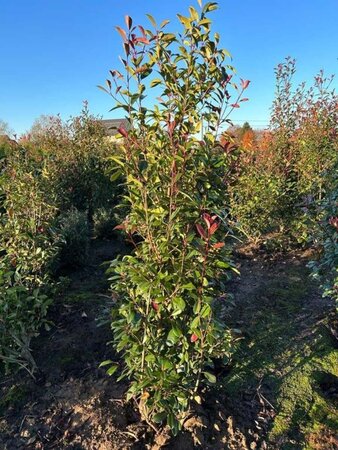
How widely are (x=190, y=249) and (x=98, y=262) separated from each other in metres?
4.03

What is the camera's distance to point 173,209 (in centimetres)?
192

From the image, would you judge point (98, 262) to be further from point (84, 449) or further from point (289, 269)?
point (84, 449)

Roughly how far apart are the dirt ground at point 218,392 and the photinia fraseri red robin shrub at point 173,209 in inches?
15.9

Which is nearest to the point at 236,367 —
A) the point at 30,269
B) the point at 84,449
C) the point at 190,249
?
the point at 84,449

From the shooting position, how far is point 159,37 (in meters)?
1.83

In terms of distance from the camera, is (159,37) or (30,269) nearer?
(159,37)

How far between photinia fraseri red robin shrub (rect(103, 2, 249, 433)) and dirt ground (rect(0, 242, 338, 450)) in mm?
403

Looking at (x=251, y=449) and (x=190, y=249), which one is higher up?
(x=190, y=249)

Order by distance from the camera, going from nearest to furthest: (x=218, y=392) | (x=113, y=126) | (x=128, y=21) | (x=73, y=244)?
(x=128, y=21), (x=113, y=126), (x=218, y=392), (x=73, y=244)

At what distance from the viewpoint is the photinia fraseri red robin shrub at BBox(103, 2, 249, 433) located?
1.85 metres

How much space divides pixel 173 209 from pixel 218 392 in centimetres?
162

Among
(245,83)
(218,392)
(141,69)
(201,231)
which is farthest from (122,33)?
(218,392)

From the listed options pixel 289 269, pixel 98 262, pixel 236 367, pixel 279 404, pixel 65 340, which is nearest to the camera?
pixel 279 404

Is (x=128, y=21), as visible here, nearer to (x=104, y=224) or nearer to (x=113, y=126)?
(x=113, y=126)
